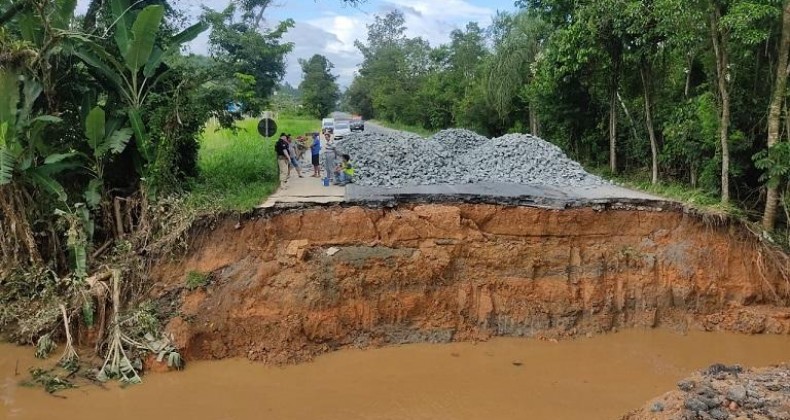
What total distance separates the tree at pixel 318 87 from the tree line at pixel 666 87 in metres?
31.4

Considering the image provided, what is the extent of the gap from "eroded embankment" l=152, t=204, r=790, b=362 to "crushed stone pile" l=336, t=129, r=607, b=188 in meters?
1.98

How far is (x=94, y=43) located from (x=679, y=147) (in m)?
11.1

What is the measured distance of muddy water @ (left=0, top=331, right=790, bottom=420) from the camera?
7500mm

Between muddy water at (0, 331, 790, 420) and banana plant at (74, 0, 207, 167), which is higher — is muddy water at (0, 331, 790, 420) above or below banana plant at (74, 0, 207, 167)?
below

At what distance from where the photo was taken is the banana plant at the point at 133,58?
9359 mm

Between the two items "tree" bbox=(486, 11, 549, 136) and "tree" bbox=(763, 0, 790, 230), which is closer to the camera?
"tree" bbox=(763, 0, 790, 230)

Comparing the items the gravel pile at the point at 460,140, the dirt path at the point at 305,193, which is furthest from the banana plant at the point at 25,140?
the gravel pile at the point at 460,140

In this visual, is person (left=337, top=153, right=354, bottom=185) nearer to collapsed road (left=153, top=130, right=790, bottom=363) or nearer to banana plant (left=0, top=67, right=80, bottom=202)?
collapsed road (left=153, top=130, right=790, bottom=363)

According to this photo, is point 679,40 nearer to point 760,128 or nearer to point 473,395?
point 760,128

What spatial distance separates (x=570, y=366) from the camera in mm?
8852

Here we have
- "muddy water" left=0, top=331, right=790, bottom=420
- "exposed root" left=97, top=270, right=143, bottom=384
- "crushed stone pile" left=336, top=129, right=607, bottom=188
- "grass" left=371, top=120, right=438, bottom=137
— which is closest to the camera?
"muddy water" left=0, top=331, right=790, bottom=420

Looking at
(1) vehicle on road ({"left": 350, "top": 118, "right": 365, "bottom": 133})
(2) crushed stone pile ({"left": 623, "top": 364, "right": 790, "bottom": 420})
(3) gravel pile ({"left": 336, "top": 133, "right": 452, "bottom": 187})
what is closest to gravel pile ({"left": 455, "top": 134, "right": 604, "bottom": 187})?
(3) gravel pile ({"left": 336, "top": 133, "right": 452, "bottom": 187})

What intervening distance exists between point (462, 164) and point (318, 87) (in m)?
46.5

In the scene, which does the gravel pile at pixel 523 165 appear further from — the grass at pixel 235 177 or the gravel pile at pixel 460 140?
the grass at pixel 235 177
